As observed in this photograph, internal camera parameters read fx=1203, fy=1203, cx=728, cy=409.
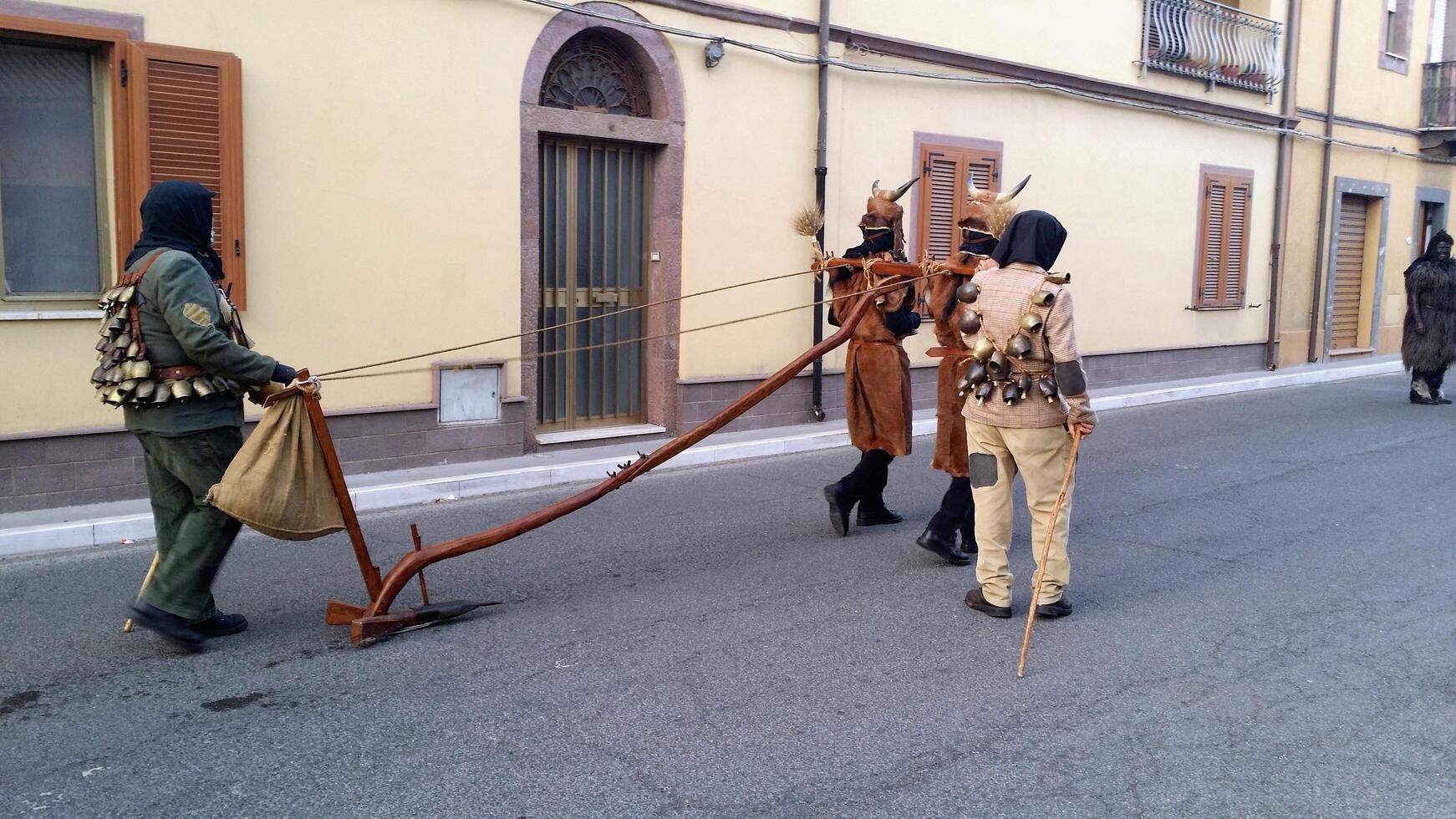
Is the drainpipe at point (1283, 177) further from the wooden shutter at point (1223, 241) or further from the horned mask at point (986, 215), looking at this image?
the horned mask at point (986, 215)

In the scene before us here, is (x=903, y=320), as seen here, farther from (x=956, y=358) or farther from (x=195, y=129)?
(x=195, y=129)

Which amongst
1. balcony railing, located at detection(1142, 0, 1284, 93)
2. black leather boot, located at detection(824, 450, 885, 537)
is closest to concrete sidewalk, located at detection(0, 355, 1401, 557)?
black leather boot, located at detection(824, 450, 885, 537)

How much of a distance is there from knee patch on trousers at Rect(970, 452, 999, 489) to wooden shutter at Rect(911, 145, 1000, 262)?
7070mm

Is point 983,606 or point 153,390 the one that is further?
point 983,606

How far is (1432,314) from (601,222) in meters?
9.31

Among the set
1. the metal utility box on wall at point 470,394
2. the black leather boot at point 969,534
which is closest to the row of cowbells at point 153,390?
the black leather boot at point 969,534

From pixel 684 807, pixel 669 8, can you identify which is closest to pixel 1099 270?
pixel 669 8

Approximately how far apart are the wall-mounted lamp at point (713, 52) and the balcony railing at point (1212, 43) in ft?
22.8

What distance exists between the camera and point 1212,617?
559 centimetres

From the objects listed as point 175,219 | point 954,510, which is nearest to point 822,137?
point 954,510

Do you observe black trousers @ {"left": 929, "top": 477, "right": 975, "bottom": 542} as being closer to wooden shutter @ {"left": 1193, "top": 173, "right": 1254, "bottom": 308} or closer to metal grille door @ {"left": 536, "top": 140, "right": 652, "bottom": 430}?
metal grille door @ {"left": 536, "top": 140, "right": 652, "bottom": 430}

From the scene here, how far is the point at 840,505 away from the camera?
7.17m

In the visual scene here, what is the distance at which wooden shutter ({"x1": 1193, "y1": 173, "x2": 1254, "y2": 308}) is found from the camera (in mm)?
16141

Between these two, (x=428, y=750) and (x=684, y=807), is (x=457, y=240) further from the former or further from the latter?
(x=684, y=807)
